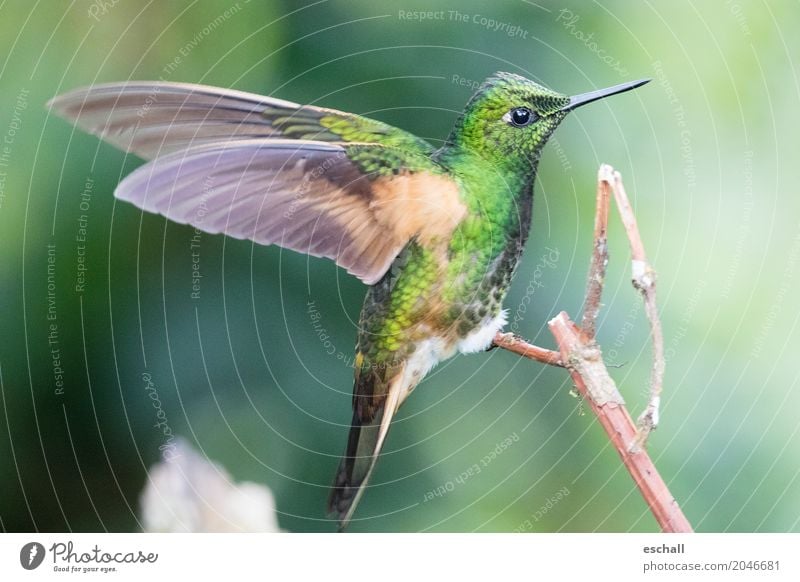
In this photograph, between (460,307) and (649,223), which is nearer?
(460,307)

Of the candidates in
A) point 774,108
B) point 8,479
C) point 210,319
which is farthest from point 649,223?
point 8,479

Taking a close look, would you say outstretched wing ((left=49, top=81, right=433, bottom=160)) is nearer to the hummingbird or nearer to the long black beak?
the hummingbird

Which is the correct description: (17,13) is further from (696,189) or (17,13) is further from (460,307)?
(696,189)

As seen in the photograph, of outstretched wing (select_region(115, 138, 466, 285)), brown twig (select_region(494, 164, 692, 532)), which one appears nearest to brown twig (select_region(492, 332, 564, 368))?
brown twig (select_region(494, 164, 692, 532))

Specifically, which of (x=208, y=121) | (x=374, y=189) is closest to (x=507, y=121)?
(x=374, y=189)

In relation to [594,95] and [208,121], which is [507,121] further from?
[208,121]
